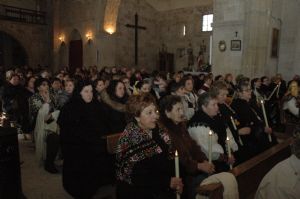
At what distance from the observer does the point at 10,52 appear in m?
22.4

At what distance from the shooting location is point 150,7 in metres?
19.4

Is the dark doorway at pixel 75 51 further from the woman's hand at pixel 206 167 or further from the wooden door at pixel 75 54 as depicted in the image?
the woman's hand at pixel 206 167

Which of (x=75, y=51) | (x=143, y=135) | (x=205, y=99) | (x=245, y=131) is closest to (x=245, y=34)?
(x=245, y=131)

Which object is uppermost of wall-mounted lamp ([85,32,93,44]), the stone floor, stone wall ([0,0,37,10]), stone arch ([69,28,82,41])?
stone wall ([0,0,37,10])

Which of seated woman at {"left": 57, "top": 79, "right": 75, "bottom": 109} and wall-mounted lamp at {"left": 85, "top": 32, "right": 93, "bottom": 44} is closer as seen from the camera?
seated woman at {"left": 57, "top": 79, "right": 75, "bottom": 109}

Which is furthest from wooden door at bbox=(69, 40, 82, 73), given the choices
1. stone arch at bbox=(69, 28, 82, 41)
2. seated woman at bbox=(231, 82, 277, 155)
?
seated woman at bbox=(231, 82, 277, 155)

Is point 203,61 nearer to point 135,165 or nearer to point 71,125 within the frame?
point 71,125

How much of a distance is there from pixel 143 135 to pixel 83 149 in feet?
5.42

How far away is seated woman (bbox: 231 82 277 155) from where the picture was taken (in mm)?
4379

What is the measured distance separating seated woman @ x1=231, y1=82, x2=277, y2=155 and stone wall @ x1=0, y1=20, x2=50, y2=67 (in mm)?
18126

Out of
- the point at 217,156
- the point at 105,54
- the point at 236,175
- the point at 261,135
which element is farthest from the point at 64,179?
the point at 105,54

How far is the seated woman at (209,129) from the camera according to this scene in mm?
3234

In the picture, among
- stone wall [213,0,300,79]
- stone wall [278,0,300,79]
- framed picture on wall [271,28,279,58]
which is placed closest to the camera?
stone wall [213,0,300,79]

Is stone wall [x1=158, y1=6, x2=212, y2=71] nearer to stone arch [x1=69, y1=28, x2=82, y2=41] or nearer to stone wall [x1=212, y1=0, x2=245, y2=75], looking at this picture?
stone arch [x1=69, y1=28, x2=82, y2=41]
